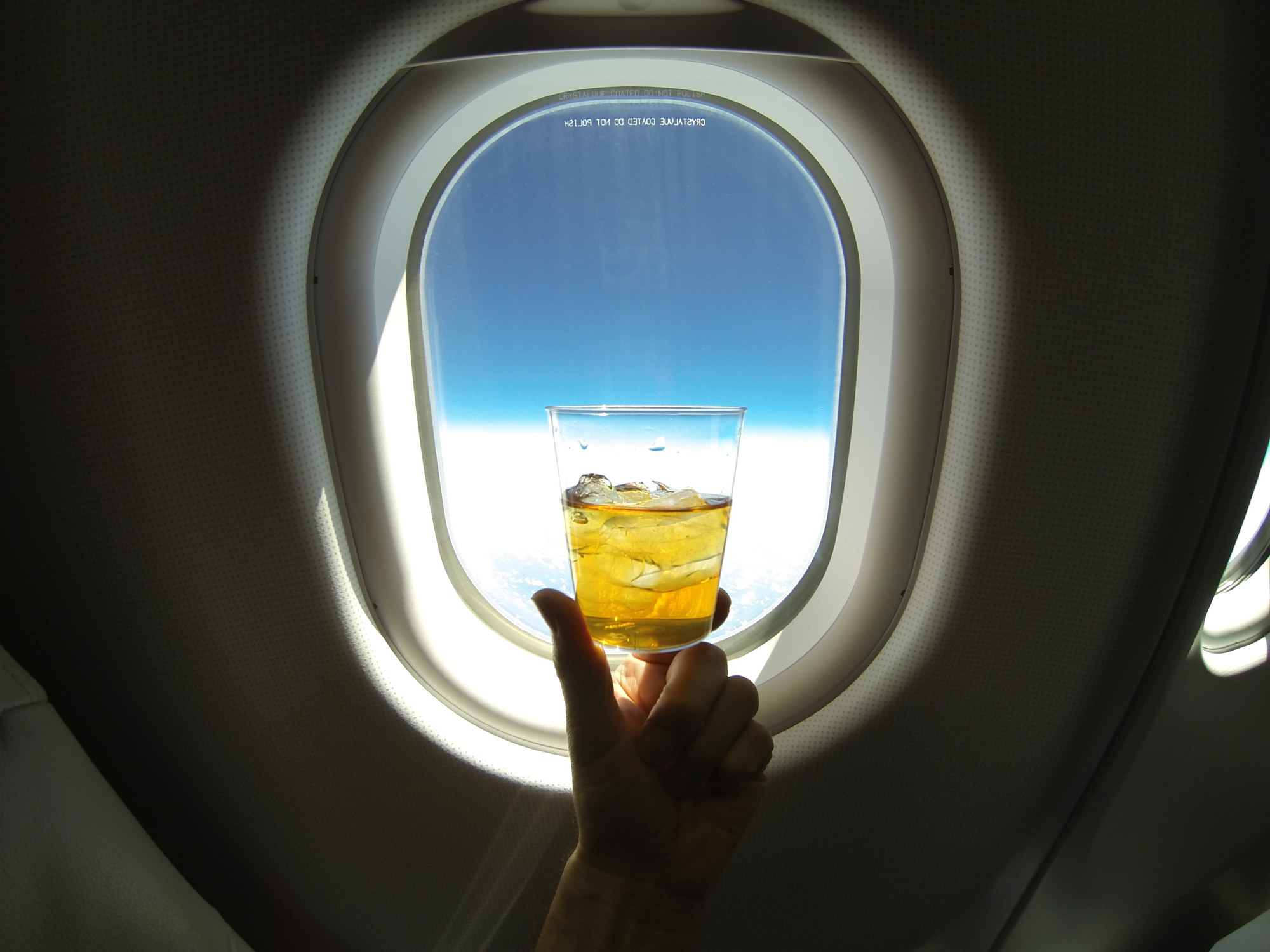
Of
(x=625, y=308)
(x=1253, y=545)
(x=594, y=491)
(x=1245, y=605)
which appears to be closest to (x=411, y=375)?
(x=625, y=308)

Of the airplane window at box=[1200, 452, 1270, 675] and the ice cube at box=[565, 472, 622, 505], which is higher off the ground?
the ice cube at box=[565, 472, 622, 505]

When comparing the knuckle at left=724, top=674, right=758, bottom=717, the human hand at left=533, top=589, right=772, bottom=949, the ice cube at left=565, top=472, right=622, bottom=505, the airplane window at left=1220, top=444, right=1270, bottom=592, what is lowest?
the human hand at left=533, top=589, right=772, bottom=949

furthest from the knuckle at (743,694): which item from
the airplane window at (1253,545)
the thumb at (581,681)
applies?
the airplane window at (1253,545)

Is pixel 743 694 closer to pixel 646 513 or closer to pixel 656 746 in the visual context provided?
pixel 656 746

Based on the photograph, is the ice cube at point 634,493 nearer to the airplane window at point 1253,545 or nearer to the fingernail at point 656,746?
the fingernail at point 656,746

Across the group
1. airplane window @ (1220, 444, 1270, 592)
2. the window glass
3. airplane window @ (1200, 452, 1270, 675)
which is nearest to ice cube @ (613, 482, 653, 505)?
the window glass

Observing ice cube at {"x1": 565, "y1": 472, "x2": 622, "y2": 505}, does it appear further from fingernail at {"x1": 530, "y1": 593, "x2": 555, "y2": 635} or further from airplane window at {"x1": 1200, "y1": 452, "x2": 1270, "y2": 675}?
airplane window at {"x1": 1200, "y1": 452, "x2": 1270, "y2": 675}
